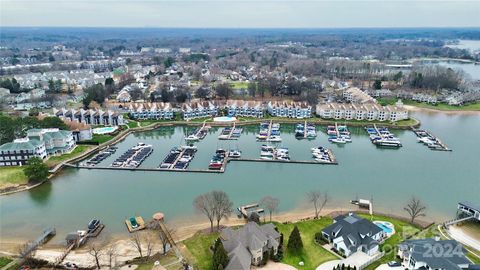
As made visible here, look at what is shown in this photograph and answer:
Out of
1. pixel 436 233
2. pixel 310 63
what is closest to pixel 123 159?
pixel 436 233

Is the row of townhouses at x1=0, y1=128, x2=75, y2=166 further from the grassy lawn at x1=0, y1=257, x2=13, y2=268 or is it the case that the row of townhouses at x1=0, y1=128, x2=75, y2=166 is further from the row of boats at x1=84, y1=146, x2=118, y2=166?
the grassy lawn at x1=0, y1=257, x2=13, y2=268

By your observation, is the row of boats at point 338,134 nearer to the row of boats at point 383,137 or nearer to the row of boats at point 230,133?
the row of boats at point 383,137

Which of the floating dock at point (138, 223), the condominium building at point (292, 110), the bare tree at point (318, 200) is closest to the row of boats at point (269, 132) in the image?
the condominium building at point (292, 110)

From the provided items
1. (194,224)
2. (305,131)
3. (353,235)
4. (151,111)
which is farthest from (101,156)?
(353,235)

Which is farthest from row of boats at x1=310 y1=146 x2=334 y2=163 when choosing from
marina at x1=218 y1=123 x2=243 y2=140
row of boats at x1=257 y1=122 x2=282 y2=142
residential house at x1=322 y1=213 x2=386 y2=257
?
residential house at x1=322 y1=213 x2=386 y2=257

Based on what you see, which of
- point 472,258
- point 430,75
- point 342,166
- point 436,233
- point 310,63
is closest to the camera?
point 472,258

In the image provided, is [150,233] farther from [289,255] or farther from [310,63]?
[310,63]

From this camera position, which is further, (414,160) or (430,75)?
(430,75)
